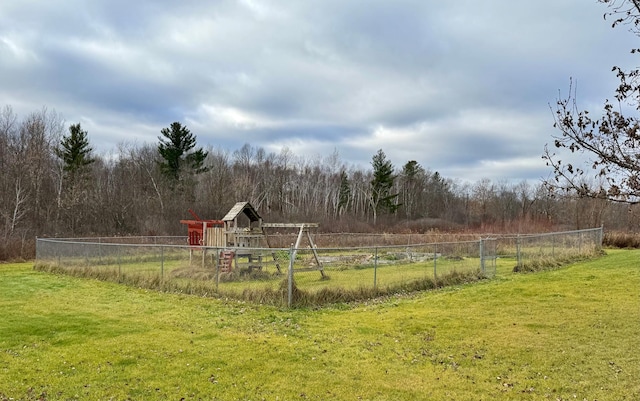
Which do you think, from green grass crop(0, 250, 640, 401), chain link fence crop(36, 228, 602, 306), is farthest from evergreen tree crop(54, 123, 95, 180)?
green grass crop(0, 250, 640, 401)

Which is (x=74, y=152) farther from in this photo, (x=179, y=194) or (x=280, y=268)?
(x=280, y=268)

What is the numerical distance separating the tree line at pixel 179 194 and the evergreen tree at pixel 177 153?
0.39ft

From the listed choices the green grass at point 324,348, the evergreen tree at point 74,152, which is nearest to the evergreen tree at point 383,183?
the evergreen tree at point 74,152

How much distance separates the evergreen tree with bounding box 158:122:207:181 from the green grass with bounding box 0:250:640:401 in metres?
40.3

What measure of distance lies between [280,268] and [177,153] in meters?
38.5

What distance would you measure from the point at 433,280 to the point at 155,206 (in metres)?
36.5

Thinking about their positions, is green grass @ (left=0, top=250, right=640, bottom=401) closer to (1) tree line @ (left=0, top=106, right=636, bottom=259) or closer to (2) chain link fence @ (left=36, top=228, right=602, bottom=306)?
(2) chain link fence @ (left=36, top=228, right=602, bottom=306)

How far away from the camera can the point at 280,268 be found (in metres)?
17.9

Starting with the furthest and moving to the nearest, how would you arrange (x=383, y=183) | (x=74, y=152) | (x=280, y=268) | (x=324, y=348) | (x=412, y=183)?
(x=412, y=183)
(x=383, y=183)
(x=74, y=152)
(x=280, y=268)
(x=324, y=348)

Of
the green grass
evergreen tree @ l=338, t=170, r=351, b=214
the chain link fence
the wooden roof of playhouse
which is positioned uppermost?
evergreen tree @ l=338, t=170, r=351, b=214

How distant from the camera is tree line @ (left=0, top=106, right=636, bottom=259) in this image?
36.6 m

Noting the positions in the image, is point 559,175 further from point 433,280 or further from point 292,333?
point 433,280

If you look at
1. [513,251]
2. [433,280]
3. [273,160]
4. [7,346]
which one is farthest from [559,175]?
[273,160]

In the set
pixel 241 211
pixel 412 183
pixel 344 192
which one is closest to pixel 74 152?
pixel 241 211
